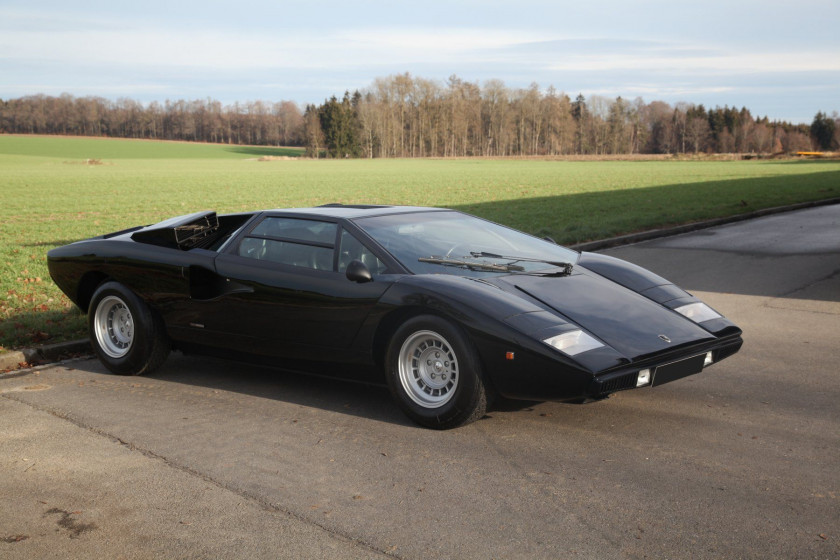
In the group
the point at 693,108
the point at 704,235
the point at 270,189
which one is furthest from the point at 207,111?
the point at 704,235

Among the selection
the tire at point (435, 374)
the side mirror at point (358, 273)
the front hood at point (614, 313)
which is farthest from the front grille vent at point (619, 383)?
the side mirror at point (358, 273)

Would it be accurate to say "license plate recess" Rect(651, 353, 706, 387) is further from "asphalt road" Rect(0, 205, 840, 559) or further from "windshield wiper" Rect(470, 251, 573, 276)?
"windshield wiper" Rect(470, 251, 573, 276)

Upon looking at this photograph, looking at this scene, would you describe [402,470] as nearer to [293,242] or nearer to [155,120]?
[293,242]

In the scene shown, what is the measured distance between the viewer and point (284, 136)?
18262 cm

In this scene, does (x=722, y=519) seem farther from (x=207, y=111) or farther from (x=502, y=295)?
(x=207, y=111)

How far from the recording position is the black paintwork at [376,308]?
4652 millimetres

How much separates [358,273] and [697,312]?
7.61ft

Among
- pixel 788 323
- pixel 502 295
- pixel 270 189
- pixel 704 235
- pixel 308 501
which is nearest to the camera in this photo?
pixel 308 501

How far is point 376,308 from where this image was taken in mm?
5242

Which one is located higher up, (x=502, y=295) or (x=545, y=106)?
(x=545, y=106)

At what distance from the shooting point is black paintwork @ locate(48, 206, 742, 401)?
15.3 ft

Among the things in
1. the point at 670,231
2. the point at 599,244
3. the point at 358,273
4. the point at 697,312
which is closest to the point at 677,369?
the point at 697,312

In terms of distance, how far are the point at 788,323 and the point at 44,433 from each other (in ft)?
21.5

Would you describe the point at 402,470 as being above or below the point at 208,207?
above
